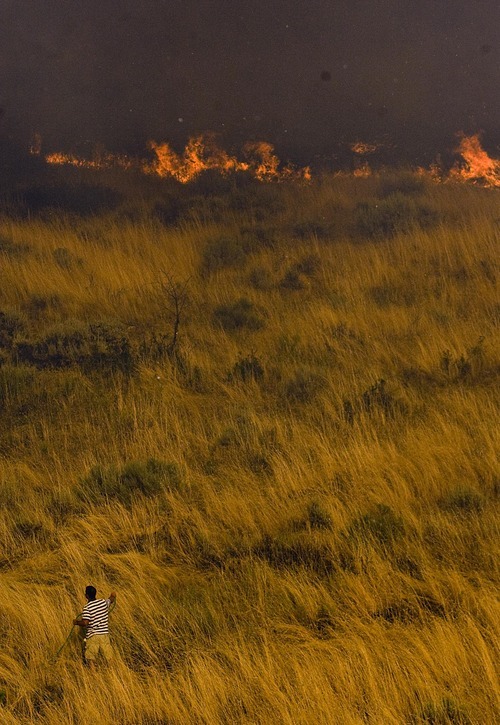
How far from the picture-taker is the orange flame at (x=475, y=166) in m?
18.0

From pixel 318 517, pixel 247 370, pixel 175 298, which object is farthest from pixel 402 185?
pixel 318 517

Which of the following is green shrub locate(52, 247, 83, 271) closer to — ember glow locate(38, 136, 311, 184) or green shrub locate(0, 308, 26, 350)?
green shrub locate(0, 308, 26, 350)

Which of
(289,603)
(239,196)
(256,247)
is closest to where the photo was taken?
(289,603)

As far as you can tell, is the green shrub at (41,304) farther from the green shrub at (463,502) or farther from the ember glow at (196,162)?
the ember glow at (196,162)

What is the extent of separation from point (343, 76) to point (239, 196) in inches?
456

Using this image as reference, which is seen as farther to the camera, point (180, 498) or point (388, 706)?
point (180, 498)

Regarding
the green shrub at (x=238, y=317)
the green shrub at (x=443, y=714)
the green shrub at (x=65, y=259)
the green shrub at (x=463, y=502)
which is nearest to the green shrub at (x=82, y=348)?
the green shrub at (x=238, y=317)

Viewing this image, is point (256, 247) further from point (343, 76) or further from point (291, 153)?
point (343, 76)

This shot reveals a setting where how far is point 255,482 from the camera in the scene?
534 centimetres

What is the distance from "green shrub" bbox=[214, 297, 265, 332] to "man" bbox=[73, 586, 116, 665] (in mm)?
5397

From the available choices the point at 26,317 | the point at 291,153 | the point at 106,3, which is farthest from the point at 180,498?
the point at 106,3

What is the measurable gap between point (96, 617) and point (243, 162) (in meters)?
17.6

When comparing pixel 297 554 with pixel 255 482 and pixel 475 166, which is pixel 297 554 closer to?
pixel 255 482

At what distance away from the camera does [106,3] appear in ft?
88.4
